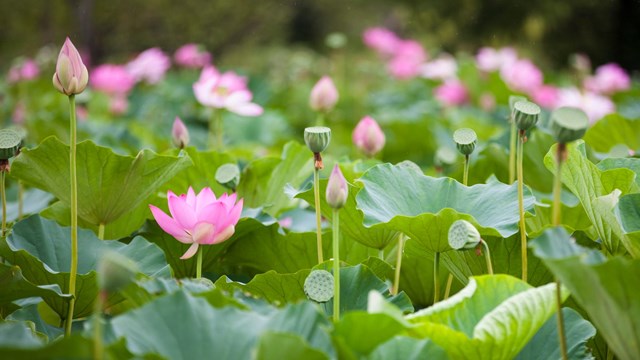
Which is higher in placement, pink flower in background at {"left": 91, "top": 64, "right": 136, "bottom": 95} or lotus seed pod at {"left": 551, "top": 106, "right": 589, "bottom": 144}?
lotus seed pod at {"left": 551, "top": 106, "right": 589, "bottom": 144}

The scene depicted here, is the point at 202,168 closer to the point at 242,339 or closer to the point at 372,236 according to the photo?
the point at 372,236

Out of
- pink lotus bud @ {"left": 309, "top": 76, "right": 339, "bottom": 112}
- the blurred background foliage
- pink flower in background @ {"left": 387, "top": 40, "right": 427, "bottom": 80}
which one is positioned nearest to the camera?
pink lotus bud @ {"left": 309, "top": 76, "right": 339, "bottom": 112}

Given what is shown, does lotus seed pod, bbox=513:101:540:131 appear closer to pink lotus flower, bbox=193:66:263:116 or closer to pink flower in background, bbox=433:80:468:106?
pink lotus flower, bbox=193:66:263:116

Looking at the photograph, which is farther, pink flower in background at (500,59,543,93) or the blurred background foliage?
the blurred background foliage

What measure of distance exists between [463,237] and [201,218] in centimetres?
34

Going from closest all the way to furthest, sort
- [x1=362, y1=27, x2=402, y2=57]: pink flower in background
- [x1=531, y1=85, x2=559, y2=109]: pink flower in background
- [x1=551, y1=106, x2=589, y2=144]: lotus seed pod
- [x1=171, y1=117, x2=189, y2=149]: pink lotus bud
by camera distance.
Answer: [x1=551, y1=106, x2=589, y2=144]: lotus seed pod → [x1=171, y1=117, x2=189, y2=149]: pink lotus bud → [x1=531, y1=85, x2=559, y2=109]: pink flower in background → [x1=362, y1=27, x2=402, y2=57]: pink flower in background

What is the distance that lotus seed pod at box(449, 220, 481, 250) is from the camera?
2.76 ft

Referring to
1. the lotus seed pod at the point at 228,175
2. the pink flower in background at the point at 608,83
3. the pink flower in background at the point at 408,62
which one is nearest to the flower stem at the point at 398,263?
the lotus seed pod at the point at 228,175

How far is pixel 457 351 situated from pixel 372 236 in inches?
14.1

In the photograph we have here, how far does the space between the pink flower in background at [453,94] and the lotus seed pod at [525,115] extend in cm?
247

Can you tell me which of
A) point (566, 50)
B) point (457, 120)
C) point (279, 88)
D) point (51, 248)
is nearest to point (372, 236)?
point (51, 248)

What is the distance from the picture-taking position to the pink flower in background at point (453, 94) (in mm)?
3371

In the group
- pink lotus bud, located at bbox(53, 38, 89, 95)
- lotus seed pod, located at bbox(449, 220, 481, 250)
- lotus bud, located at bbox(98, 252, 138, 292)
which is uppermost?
pink lotus bud, located at bbox(53, 38, 89, 95)

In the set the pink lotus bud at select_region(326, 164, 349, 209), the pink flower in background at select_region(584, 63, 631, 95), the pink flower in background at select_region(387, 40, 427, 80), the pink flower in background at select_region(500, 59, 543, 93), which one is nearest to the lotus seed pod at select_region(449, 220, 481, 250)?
the pink lotus bud at select_region(326, 164, 349, 209)
